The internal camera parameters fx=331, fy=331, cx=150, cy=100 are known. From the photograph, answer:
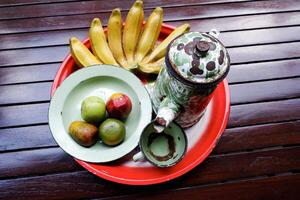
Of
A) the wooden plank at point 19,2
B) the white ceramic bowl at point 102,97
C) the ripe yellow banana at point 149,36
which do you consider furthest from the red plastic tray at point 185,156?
the wooden plank at point 19,2

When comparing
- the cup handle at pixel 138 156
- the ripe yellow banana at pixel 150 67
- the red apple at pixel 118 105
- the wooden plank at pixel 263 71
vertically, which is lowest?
the cup handle at pixel 138 156

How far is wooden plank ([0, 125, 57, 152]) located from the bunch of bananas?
7.5 inches

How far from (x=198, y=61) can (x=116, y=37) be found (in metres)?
0.29

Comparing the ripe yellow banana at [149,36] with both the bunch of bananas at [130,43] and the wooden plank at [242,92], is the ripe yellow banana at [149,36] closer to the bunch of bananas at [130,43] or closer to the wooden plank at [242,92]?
the bunch of bananas at [130,43]

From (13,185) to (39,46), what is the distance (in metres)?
0.38

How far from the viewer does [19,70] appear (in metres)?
0.88

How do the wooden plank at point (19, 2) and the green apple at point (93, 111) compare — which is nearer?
the green apple at point (93, 111)

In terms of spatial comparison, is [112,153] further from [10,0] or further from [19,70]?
[10,0]

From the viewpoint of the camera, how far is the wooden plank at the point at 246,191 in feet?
2.48

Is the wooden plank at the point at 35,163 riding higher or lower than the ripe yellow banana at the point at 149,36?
lower

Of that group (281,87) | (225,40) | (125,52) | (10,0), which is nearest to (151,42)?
(125,52)

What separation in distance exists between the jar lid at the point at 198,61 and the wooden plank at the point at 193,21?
1.25 ft

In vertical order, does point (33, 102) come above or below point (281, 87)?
below

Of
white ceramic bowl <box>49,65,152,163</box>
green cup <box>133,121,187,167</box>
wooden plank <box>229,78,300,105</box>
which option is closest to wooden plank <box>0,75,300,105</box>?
wooden plank <box>229,78,300,105</box>
